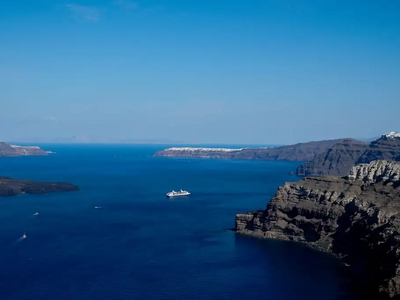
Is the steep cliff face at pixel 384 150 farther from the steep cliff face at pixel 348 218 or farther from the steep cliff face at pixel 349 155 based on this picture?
the steep cliff face at pixel 348 218

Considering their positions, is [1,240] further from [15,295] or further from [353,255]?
[353,255]

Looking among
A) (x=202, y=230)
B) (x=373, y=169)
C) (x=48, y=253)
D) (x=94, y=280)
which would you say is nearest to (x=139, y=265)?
(x=94, y=280)

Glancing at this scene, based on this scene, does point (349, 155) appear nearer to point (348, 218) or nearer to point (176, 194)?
point (176, 194)

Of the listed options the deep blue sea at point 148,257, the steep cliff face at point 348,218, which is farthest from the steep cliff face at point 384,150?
the steep cliff face at point 348,218

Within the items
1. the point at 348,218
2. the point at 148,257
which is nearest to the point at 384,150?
the point at 348,218

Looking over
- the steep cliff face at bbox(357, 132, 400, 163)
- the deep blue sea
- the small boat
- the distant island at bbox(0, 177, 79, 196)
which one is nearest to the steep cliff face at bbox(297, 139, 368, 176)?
the steep cliff face at bbox(357, 132, 400, 163)
